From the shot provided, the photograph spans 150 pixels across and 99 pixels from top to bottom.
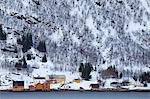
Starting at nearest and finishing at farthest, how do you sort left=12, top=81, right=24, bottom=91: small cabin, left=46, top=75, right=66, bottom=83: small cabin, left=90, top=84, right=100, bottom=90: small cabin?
left=12, top=81, right=24, bottom=91: small cabin
left=46, top=75, right=66, bottom=83: small cabin
left=90, top=84, right=100, bottom=90: small cabin

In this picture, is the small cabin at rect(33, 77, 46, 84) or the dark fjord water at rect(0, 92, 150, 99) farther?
the small cabin at rect(33, 77, 46, 84)

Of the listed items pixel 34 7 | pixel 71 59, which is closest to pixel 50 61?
pixel 71 59

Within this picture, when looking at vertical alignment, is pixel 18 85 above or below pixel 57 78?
below

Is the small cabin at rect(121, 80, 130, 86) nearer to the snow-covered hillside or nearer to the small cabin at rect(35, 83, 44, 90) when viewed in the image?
the snow-covered hillside

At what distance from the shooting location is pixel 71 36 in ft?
62.5

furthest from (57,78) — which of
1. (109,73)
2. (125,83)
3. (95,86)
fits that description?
(125,83)

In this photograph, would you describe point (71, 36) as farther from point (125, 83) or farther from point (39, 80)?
point (125, 83)

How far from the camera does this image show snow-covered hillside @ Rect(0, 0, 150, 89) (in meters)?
17.4

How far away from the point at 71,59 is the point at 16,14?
363cm

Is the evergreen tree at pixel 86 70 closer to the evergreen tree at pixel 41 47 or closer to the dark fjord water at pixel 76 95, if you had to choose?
the dark fjord water at pixel 76 95

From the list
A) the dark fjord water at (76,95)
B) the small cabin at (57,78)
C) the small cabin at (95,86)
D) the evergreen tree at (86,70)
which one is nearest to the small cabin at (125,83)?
the dark fjord water at (76,95)

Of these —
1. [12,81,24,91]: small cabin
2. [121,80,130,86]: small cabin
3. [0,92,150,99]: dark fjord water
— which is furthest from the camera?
[121,80,130,86]: small cabin

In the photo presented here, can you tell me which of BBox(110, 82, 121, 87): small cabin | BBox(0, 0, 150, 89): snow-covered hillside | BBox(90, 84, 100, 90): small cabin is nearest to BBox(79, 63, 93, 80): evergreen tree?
BBox(0, 0, 150, 89): snow-covered hillside

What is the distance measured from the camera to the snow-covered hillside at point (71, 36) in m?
17.4
